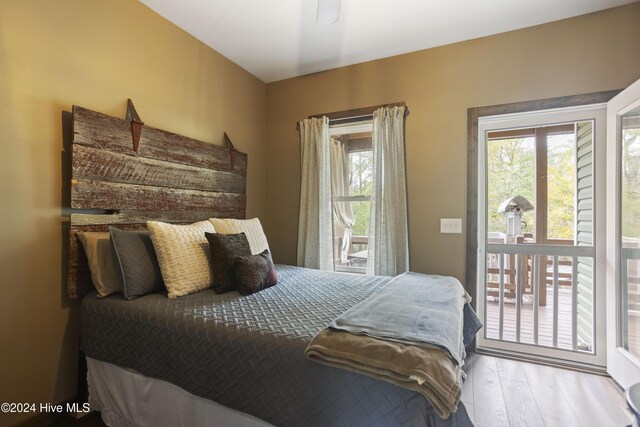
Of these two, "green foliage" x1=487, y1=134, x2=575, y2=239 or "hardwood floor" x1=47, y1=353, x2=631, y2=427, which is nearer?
"hardwood floor" x1=47, y1=353, x2=631, y2=427

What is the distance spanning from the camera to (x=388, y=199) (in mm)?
2779

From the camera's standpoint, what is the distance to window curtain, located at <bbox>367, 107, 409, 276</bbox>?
2729mm

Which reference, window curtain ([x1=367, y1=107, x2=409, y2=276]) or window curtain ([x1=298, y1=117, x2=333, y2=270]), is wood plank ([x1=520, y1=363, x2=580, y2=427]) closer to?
window curtain ([x1=367, y1=107, x2=409, y2=276])

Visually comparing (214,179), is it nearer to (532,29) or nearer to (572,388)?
(532,29)

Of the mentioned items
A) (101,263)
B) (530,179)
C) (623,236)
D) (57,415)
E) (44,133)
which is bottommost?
(57,415)

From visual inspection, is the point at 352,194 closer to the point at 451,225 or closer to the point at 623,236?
the point at 451,225

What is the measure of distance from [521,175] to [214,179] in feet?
8.96

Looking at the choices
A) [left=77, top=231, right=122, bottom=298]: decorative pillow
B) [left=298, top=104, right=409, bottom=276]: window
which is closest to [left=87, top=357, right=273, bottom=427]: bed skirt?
[left=77, top=231, right=122, bottom=298]: decorative pillow

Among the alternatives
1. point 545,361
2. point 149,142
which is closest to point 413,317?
point 545,361

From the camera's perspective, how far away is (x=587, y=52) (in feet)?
7.39

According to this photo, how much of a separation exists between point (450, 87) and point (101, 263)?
2.93 meters

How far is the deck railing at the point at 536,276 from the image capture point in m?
2.46

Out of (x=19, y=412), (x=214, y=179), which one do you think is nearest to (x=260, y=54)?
(x=214, y=179)

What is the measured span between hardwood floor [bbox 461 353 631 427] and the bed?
3.16 feet
